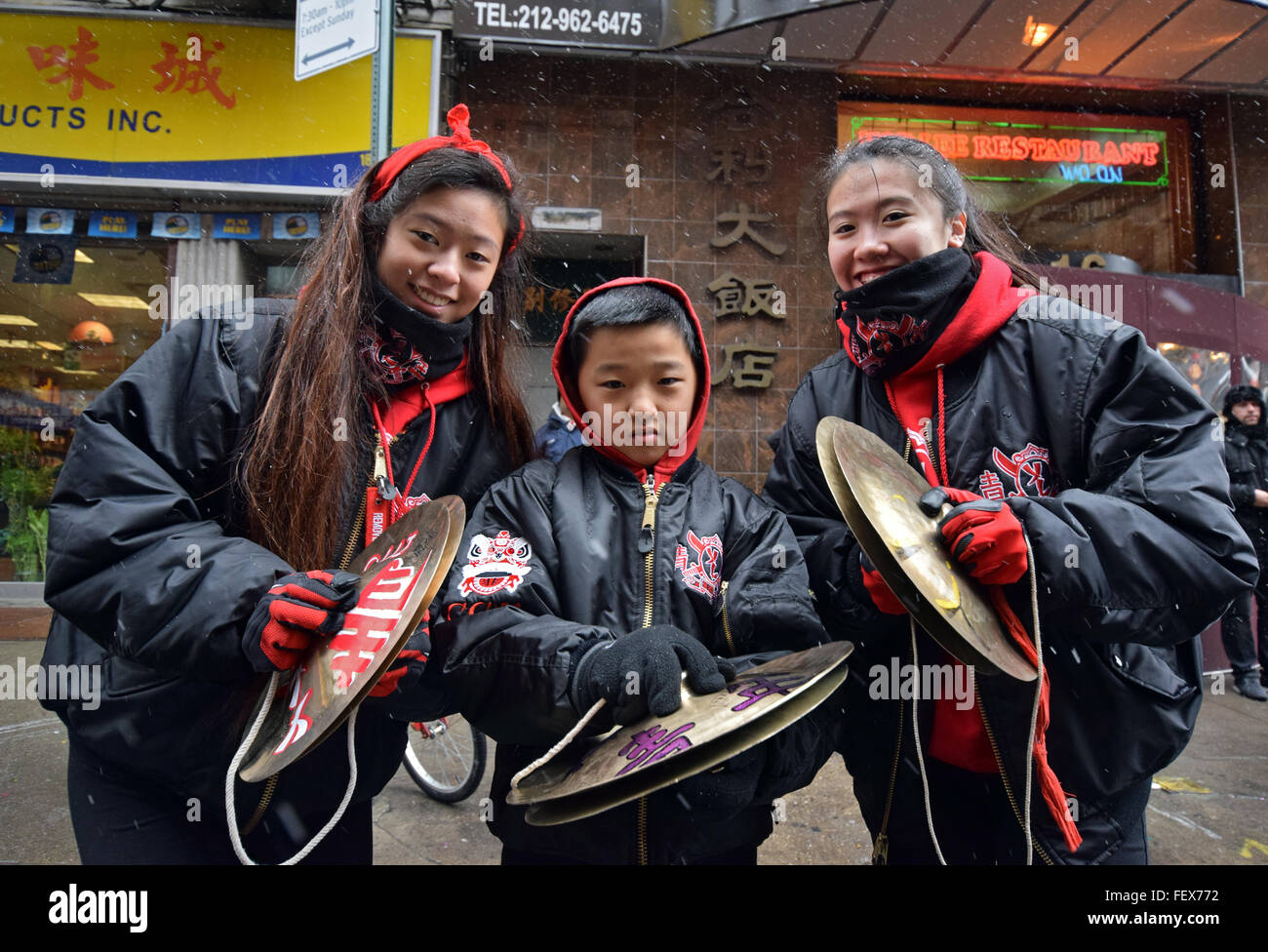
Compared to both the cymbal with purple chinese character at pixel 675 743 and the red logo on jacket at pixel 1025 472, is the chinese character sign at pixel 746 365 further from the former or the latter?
the cymbal with purple chinese character at pixel 675 743

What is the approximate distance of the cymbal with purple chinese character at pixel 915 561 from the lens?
1.25 meters

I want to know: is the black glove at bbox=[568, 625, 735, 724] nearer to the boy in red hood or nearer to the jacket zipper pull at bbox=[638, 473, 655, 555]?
the boy in red hood

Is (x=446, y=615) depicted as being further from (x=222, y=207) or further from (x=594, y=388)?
(x=222, y=207)

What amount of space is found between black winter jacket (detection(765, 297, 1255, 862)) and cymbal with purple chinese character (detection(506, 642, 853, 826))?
1.36 ft

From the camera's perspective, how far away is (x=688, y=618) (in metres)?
1.54

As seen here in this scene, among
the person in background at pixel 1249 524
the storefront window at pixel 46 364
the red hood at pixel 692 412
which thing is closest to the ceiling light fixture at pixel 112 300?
the storefront window at pixel 46 364

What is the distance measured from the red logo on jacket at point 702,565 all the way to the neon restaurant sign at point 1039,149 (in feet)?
22.2

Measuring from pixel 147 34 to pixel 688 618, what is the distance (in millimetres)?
7085

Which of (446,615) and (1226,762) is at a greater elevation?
(446,615)

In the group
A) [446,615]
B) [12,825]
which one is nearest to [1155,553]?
[446,615]

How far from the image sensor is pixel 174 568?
4.35ft

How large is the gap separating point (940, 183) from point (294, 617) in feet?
5.34
